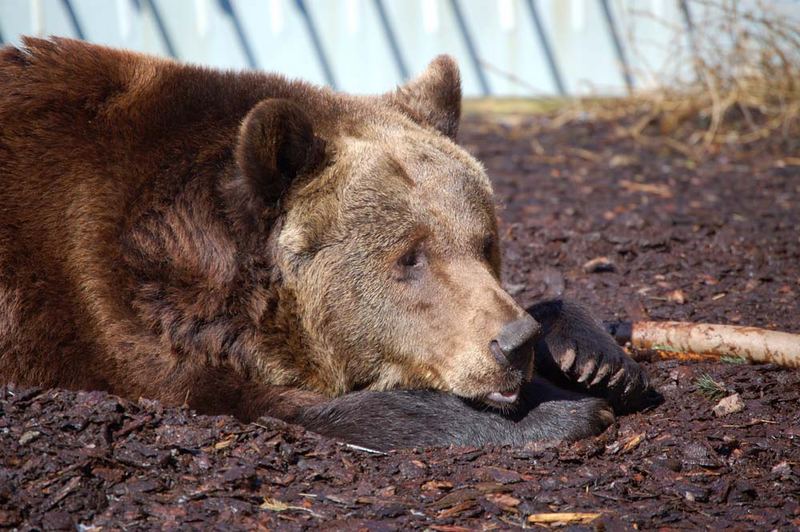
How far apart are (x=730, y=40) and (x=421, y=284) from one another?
7.78 metres

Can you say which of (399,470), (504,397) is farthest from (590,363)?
(399,470)

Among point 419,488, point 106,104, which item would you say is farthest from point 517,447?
point 106,104

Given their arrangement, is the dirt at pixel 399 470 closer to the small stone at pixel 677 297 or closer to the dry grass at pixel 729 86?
the small stone at pixel 677 297

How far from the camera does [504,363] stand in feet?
12.8

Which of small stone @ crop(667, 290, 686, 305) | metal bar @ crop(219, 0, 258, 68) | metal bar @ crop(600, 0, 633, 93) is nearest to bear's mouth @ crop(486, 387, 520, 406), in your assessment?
small stone @ crop(667, 290, 686, 305)

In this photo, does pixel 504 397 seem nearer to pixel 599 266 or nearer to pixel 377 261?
pixel 377 261

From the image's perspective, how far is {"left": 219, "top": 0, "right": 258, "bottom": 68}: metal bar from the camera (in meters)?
11.0

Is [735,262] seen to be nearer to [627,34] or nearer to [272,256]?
[272,256]

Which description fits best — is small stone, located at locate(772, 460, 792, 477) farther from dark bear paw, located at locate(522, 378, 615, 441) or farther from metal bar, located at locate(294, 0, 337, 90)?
metal bar, located at locate(294, 0, 337, 90)

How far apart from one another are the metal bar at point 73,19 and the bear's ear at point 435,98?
22.1 feet

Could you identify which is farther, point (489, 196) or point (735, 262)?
point (735, 262)

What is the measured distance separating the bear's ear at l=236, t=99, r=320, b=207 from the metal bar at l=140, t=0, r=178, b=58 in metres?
7.46

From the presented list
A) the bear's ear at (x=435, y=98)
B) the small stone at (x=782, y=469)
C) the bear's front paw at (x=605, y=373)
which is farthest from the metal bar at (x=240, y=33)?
the small stone at (x=782, y=469)

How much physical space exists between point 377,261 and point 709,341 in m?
1.79
